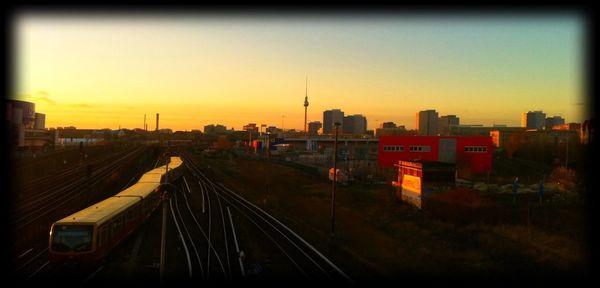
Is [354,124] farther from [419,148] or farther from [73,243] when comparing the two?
[73,243]

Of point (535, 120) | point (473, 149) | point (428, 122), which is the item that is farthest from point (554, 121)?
point (473, 149)

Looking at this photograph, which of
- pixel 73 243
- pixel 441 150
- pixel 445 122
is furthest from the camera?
pixel 445 122

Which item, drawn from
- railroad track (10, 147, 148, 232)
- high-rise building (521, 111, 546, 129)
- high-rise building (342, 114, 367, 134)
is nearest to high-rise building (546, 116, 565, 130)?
high-rise building (521, 111, 546, 129)

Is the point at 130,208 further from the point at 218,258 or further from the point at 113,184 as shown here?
the point at 113,184

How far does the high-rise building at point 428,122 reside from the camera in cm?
8169

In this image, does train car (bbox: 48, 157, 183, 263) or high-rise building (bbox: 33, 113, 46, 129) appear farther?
high-rise building (bbox: 33, 113, 46, 129)

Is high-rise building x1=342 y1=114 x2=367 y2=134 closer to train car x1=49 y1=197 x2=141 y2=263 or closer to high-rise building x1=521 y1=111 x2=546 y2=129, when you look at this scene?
high-rise building x1=521 y1=111 x2=546 y2=129

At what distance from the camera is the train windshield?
29.2 feet

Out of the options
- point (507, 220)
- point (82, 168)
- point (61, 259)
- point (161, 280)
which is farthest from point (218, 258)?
point (82, 168)

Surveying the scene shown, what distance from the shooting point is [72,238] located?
8938 millimetres

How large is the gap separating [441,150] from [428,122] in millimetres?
47452

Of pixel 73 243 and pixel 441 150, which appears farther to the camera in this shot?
pixel 441 150

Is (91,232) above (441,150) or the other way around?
the other way around

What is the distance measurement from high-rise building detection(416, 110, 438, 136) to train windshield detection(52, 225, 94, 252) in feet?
250
